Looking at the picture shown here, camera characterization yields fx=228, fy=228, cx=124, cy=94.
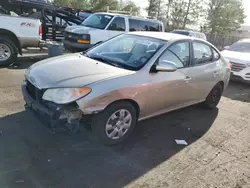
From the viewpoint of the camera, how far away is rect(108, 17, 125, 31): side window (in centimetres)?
888

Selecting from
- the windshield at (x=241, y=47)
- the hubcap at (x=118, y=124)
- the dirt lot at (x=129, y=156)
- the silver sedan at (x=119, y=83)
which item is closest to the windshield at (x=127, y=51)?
the silver sedan at (x=119, y=83)

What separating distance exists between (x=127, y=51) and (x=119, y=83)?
112cm

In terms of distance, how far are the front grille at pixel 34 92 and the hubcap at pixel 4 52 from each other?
4087mm

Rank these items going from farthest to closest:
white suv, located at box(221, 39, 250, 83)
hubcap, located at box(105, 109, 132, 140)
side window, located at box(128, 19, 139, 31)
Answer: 1. side window, located at box(128, 19, 139, 31)
2. white suv, located at box(221, 39, 250, 83)
3. hubcap, located at box(105, 109, 132, 140)

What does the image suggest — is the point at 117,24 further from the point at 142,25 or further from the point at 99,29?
the point at 142,25

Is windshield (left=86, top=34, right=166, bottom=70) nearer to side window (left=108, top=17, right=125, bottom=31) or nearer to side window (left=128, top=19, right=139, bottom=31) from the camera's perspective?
side window (left=108, top=17, right=125, bottom=31)

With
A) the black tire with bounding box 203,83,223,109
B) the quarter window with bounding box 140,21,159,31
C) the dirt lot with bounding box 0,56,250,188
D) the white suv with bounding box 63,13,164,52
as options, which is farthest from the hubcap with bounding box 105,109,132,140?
the quarter window with bounding box 140,21,159,31

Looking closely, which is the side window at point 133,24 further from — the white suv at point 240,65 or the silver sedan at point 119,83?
the silver sedan at point 119,83

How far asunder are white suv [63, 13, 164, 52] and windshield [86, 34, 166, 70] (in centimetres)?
419

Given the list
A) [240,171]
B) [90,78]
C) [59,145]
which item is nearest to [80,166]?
[59,145]

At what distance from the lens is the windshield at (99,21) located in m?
8.88

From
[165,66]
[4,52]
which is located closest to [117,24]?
[4,52]

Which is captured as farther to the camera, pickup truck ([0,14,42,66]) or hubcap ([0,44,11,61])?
hubcap ([0,44,11,61])

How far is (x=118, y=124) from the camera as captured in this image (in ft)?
11.1
